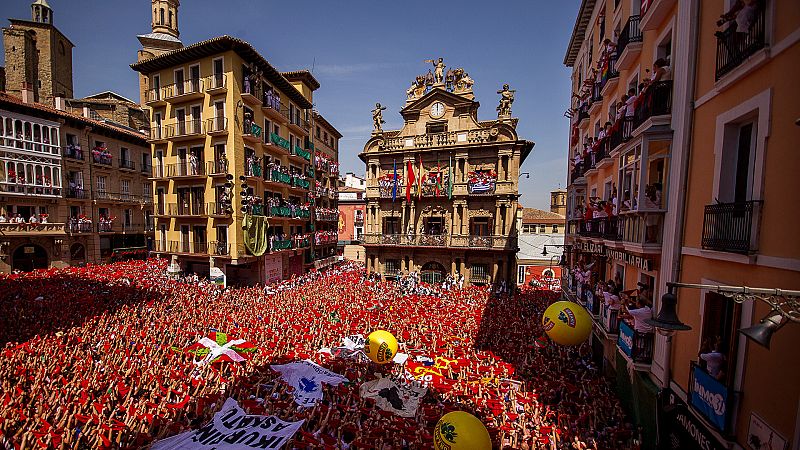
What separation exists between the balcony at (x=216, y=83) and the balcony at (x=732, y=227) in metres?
27.4

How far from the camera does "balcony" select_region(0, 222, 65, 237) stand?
2503 cm

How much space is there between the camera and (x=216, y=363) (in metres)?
12.4

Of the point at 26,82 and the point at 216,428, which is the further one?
the point at 26,82

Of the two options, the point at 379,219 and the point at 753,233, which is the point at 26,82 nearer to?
the point at 379,219

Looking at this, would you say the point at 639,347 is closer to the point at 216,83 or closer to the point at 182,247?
the point at 216,83

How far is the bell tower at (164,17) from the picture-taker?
144 feet

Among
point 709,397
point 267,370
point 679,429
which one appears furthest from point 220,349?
point 709,397

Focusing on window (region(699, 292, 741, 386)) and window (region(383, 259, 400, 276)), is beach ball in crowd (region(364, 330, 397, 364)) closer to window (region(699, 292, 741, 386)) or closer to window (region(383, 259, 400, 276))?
window (region(699, 292, 741, 386))

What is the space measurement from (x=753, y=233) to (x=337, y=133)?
42.9 m

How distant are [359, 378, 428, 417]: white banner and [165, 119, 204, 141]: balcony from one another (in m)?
23.1

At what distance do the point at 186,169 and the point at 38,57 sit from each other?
2664 cm

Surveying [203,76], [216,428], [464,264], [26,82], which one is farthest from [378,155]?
[26,82]

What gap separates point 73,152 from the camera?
29344 millimetres

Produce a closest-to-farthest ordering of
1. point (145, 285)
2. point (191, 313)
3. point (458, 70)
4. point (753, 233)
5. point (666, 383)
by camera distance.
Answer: point (753, 233), point (666, 383), point (191, 313), point (145, 285), point (458, 70)
